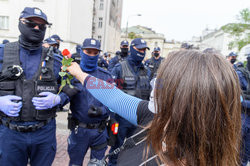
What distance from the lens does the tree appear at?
17.6 meters

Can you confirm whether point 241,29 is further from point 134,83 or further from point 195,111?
point 195,111

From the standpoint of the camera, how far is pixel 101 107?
269 centimetres

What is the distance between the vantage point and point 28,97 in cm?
206

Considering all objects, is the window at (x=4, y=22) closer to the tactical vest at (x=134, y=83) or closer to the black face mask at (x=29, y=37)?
the tactical vest at (x=134, y=83)

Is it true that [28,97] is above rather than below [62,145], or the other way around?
above

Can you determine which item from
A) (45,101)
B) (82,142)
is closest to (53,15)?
(82,142)

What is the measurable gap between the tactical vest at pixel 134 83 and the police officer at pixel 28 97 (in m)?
1.68

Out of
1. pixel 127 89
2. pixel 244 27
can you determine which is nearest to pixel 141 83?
pixel 127 89

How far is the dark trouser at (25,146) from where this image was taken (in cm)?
202

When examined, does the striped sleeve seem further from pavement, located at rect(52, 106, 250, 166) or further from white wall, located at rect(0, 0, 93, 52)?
white wall, located at rect(0, 0, 93, 52)

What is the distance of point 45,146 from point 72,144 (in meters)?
0.56

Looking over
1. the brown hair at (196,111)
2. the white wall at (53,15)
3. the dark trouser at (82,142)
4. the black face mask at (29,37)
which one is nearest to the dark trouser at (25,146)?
the dark trouser at (82,142)

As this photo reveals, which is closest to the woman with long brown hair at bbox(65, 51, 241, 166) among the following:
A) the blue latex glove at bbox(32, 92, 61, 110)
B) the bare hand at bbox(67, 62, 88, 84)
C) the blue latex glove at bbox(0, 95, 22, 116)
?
the bare hand at bbox(67, 62, 88, 84)

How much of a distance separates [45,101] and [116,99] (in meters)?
1.15
